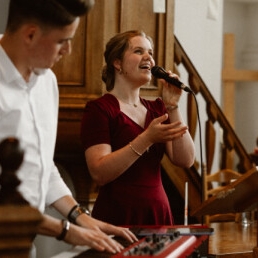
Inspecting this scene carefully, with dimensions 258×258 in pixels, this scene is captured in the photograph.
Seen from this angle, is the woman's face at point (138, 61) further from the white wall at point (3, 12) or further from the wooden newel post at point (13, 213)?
the wooden newel post at point (13, 213)

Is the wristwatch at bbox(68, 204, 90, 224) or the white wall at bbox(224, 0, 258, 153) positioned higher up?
the white wall at bbox(224, 0, 258, 153)

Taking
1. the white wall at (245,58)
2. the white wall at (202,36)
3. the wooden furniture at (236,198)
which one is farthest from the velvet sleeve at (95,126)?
the white wall at (245,58)

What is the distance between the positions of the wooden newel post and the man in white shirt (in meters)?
0.65

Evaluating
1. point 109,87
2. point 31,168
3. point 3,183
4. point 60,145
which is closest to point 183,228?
point 31,168

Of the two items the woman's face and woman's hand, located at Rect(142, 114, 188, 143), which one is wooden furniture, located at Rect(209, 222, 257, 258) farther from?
the woman's face

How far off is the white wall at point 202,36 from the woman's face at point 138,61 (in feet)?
14.0

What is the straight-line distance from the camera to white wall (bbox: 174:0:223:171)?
24.1ft

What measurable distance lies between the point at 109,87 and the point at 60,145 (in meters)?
1.02

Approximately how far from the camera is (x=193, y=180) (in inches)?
195

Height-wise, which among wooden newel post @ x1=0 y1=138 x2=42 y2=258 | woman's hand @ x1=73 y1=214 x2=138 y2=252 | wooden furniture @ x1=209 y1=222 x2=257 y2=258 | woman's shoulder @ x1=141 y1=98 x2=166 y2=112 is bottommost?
wooden furniture @ x1=209 y1=222 x2=257 y2=258

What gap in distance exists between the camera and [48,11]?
4.87 ft

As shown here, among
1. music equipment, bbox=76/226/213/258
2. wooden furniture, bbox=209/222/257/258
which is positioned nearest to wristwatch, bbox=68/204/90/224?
music equipment, bbox=76/226/213/258

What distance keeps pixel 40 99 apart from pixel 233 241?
6.63 feet

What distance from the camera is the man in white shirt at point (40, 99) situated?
1549mm
